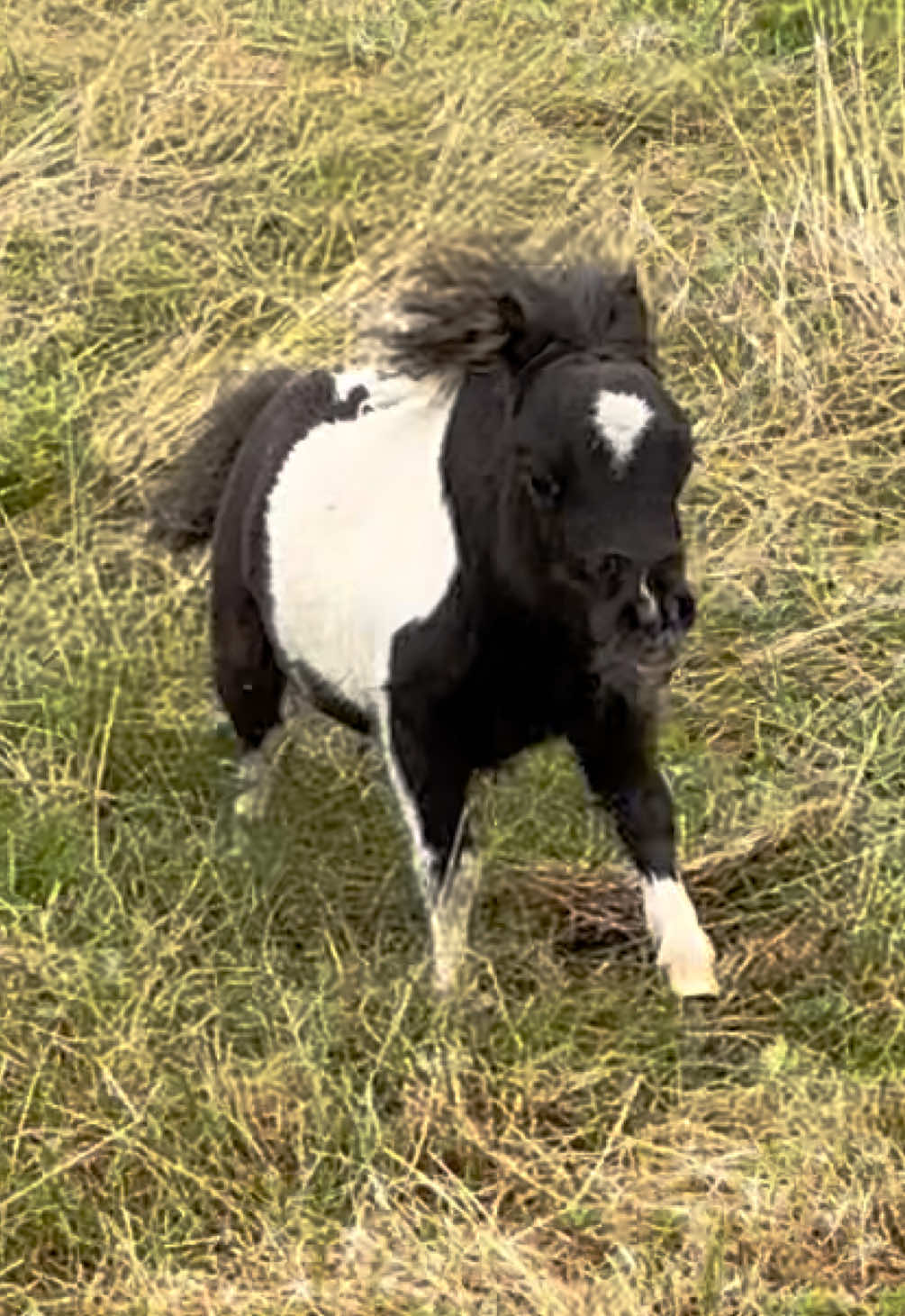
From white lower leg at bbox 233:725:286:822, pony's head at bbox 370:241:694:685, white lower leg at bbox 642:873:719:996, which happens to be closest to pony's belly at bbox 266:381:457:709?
pony's head at bbox 370:241:694:685

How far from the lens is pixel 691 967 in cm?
294

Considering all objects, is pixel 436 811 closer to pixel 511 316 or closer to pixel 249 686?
pixel 249 686

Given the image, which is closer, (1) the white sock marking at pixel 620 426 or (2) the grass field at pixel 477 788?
(1) the white sock marking at pixel 620 426

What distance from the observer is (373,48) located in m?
5.71

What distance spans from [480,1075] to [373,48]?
12.3 feet

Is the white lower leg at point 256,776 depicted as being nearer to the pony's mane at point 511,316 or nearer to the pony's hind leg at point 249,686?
the pony's hind leg at point 249,686

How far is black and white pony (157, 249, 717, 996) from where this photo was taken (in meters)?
2.40

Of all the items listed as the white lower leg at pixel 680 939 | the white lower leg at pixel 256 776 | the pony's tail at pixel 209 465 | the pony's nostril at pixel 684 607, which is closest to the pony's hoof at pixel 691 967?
the white lower leg at pixel 680 939

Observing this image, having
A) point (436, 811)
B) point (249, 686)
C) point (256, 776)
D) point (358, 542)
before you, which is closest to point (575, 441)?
point (358, 542)

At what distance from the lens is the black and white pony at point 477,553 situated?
7.88 ft

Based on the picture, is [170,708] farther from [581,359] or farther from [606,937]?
[581,359]

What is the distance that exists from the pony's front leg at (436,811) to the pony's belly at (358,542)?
0.24 feet

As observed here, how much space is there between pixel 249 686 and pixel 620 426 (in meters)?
1.19

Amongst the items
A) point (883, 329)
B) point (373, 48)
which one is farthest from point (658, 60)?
point (883, 329)
